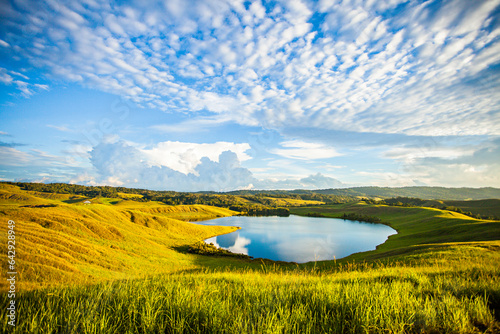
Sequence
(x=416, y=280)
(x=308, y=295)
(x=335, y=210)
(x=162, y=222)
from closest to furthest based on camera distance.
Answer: (x=308, y=295), (x=416, y=280), (x=162, y=222), (x=335, y=210)

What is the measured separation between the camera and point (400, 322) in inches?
120

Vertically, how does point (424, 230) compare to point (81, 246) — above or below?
below

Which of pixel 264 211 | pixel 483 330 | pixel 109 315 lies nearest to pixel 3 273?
pixel 109 315

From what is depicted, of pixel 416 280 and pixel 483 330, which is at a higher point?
pixel 483 330

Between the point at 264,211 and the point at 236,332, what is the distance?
176 meters

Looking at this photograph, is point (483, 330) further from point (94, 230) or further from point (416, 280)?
point (94, 230)

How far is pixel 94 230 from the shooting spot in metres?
37.2

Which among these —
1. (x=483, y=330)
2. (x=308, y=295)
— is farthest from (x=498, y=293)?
(x=308, y=295)

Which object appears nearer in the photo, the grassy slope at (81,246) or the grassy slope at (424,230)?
the grassy slope at (81,246)

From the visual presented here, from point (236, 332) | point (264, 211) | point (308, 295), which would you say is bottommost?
point (264, 211)

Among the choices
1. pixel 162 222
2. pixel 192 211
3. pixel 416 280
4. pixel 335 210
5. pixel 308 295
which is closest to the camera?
pixel 308 295

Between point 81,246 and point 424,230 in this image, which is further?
point 424,230

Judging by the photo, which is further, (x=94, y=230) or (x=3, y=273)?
(x=94, y=230)

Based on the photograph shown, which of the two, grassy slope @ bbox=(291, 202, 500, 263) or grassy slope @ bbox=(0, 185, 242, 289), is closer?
grassy slope @ bbox=(0, 185, 242, 289)
